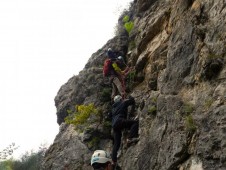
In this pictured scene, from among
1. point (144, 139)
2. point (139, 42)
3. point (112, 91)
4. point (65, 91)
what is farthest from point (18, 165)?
point (144, 139)

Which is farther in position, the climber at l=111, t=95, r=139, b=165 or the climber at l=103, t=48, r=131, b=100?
the climber at l=103, t=48, r=131, b=100

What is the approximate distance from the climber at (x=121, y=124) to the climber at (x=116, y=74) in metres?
1.69

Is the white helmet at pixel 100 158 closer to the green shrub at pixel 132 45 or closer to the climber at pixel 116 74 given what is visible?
the climber at pixel 116 74

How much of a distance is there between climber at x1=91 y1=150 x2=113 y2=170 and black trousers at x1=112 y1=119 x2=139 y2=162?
0.33 metres

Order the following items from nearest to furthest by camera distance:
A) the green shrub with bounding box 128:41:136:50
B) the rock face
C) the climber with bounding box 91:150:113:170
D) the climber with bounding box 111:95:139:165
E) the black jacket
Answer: the rock face
the climber with bounding box 91:150:113:170
the climber with bounding box 111:95:139:165
the black jacket
the green shrub with bounding box 128:41:136:50

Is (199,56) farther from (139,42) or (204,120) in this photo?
(139,42)

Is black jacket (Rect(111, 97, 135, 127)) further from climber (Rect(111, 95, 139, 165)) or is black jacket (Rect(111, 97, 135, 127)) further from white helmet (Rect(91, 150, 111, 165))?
white helmet (Rect(91, 150, 111, 165))

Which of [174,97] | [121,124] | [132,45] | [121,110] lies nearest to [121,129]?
[121,124]

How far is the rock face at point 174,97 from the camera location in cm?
755

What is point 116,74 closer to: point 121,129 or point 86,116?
point 86,116

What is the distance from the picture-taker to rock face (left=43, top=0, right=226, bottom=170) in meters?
7.55

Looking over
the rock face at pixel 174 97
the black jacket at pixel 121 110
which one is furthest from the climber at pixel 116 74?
the black jacket at pixel 121 110

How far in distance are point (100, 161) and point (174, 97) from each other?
2799 millimetres

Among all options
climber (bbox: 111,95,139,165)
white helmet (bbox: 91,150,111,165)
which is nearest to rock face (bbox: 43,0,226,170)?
climber (bbox: 111,95,139,165)
